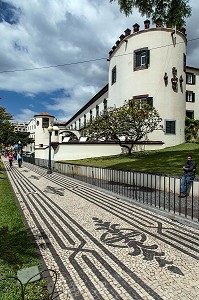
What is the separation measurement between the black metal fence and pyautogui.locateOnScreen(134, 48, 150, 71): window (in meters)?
15.4

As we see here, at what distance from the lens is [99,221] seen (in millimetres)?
5867

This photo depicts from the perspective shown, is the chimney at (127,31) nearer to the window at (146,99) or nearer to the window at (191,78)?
the window at (146,99)

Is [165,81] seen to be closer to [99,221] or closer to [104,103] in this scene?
[104,103]

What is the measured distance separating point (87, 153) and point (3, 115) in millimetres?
8448

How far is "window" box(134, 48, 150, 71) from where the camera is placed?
24.1 m

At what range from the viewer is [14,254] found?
12.7 ft

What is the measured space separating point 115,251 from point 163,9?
39.4 feet

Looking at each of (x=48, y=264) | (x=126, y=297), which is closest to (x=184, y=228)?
(x=126, y=297)

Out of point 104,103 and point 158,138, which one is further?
point 104,103

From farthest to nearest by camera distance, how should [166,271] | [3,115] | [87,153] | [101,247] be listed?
[87,153], [3,115], [101,247], [166,271]

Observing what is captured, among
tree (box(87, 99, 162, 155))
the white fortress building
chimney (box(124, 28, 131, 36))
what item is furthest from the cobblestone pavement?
chimney (box(124, 28, 131, 36))

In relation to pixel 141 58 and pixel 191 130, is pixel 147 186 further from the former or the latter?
pixel 141 58

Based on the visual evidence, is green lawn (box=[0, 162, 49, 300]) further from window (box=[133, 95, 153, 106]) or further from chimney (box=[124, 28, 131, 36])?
chimney (box=[124, 28, 131, 36])

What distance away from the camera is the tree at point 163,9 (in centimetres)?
1115
